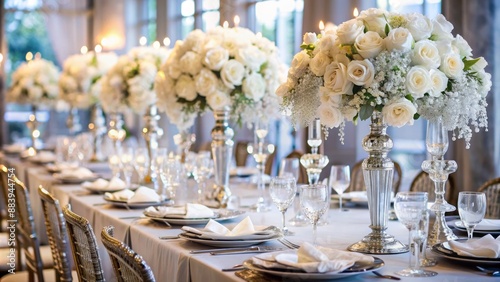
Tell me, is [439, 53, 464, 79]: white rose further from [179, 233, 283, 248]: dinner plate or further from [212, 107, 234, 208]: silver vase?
[212, 107, 234, 208]: silver vase

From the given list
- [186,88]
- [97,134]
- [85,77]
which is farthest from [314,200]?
[85,77]

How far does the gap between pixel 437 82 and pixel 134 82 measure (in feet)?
10.9

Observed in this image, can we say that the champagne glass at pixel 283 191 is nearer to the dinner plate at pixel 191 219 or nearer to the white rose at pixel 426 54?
the dinner plate at pixel 191 219

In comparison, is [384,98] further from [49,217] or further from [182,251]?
[49,217]

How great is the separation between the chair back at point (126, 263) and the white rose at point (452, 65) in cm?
115

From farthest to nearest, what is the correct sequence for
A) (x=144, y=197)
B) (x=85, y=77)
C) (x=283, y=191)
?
(x=85, y=77) < (x=144, y=197) < (x=283, y=191)

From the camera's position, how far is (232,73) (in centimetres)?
382

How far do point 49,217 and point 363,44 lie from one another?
1.88 m

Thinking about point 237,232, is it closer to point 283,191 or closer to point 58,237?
point 283,191

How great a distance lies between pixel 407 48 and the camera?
246 centimetres

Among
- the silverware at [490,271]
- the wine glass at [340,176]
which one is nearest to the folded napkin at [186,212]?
the wine glass at [340,176]

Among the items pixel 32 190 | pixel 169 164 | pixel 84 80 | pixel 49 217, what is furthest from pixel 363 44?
pixel 84 80

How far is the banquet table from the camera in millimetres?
2293

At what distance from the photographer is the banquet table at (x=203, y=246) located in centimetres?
229
